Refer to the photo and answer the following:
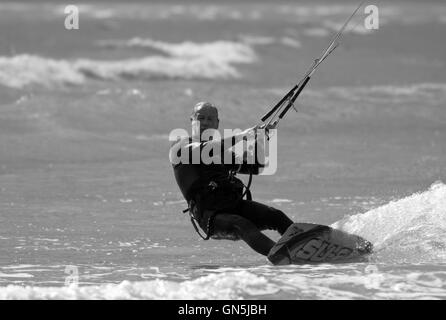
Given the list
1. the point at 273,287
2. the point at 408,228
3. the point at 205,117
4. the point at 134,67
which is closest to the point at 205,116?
the point at 205,117

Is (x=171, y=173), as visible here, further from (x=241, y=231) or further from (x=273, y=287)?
(x=273, y=287)

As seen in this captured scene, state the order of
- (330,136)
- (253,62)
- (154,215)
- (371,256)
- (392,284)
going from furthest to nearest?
(253,62) → (330,136) → (154,215) → (371,256) → (392,284)

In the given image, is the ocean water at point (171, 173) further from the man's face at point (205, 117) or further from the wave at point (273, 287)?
the man's face at point (205, 117)

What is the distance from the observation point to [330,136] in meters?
17.9

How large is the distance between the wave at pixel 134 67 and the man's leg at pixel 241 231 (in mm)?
13586

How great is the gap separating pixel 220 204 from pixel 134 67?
19.1 metres

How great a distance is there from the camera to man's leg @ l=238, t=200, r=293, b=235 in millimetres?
9266

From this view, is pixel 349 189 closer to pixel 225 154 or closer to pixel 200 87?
pixel 225 154

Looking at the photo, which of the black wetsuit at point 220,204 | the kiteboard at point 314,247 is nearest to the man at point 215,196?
the black wetsuit at point 220,204

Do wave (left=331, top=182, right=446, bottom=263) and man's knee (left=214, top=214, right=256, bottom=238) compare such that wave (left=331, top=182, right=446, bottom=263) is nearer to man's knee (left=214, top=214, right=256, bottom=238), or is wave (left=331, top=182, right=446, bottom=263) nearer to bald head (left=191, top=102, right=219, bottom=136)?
man's knee (left=214, top=214, right=256, bottom=238)

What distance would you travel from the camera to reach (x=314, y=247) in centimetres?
891

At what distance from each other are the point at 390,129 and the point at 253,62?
14.3 meters

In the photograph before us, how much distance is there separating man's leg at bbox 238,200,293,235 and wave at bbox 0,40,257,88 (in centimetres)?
1343

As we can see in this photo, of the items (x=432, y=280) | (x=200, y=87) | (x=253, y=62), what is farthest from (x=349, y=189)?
(x=253, y=62)
